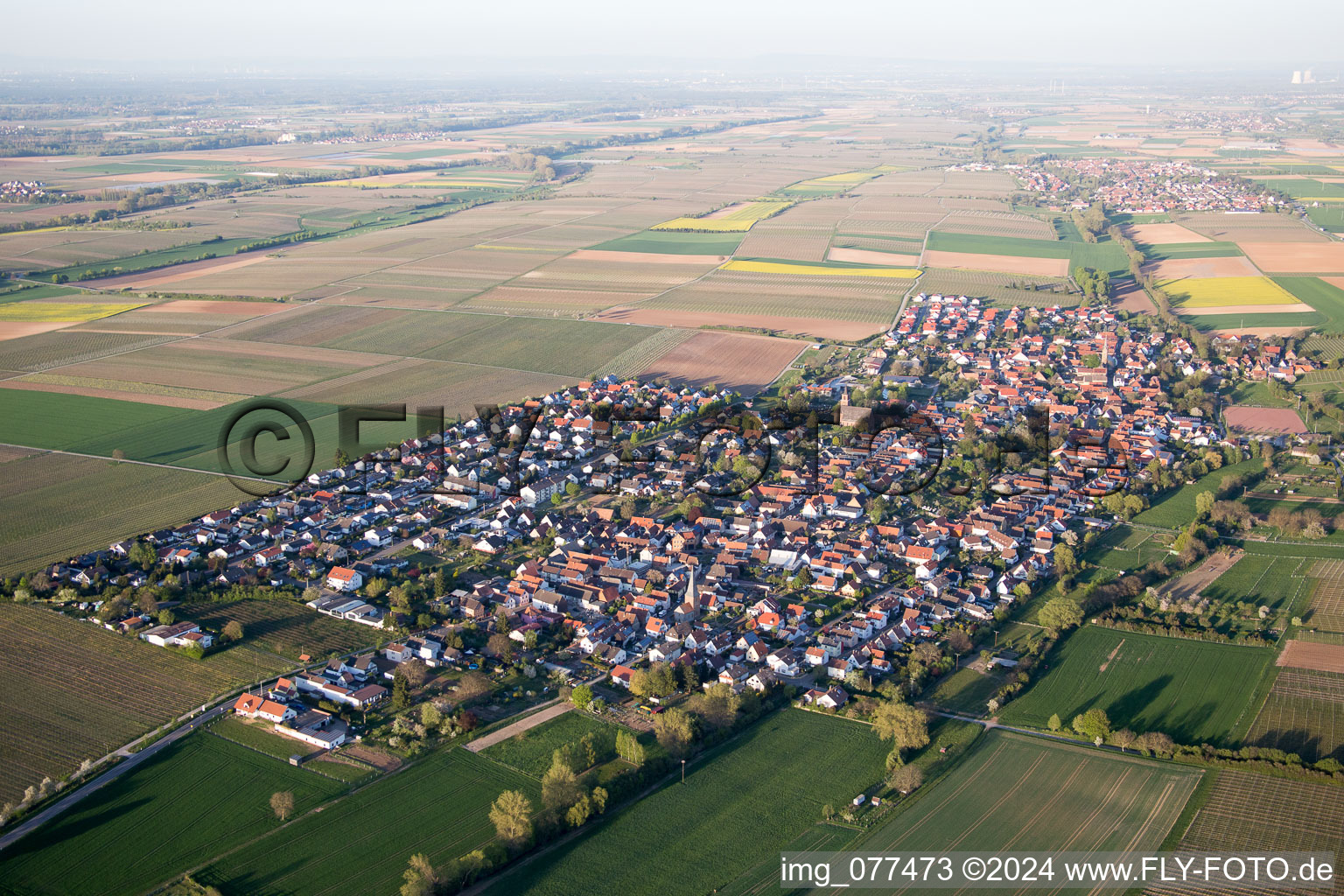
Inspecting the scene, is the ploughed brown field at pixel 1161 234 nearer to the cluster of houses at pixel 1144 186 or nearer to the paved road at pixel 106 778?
the cluster of houses at pixel 1144 186

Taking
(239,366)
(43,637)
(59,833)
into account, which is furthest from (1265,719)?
(239,366)

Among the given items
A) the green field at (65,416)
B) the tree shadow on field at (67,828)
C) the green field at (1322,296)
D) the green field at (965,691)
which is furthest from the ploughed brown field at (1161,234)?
the tree shadow on field at (67,828)

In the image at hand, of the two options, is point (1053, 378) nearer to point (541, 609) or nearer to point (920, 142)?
point (541, 609)

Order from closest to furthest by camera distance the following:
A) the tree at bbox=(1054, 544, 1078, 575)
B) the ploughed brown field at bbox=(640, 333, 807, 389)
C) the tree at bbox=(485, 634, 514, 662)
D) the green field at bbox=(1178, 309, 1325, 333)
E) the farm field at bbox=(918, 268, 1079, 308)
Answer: the tree at bbox=(485, 634, 514, 662), the tree at bbox=(1054, 544, 1078, 575), the ploughed brown field at bbox=(640, 333, 807, 389), the green field at bbox=(1178, 309, 1325, 333), the farm field at bbox=(918, 268, 1079, 308)

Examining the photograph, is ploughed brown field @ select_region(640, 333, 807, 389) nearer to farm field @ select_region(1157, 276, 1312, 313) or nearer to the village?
the village

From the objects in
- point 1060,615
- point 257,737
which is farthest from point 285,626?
point 1060,615

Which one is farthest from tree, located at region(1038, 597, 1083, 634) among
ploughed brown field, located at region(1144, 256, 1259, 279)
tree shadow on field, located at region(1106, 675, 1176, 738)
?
ploughed brown field, located at region(1144, 256, 1259, 279)
